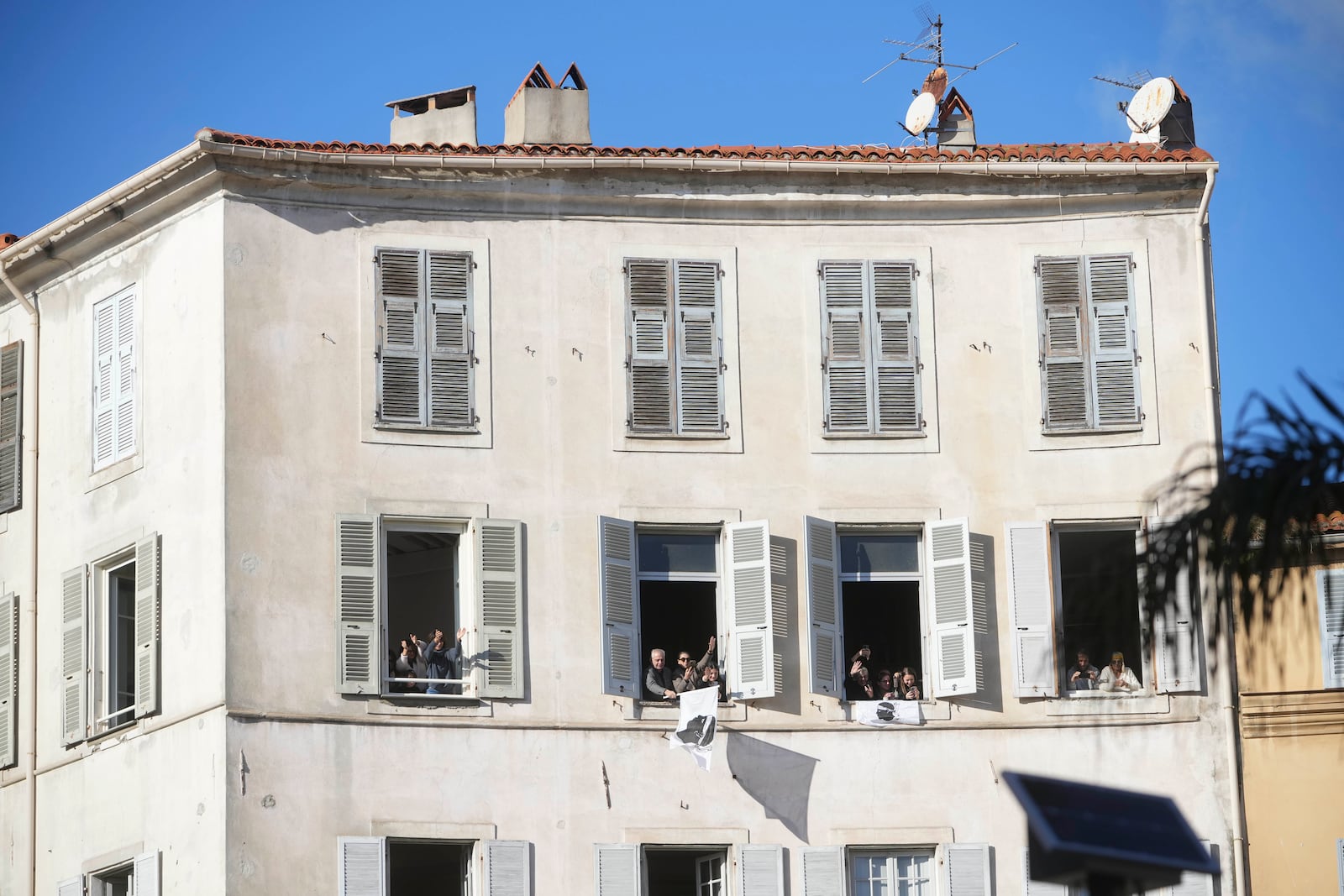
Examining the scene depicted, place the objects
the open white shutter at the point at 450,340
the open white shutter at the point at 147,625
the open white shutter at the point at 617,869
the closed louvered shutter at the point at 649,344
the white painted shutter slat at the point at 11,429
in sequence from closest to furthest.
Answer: the open white shutter at the point at 617,869
the open white shutter at the point at 147,625
the open white shutter at the point at 450,340
the closed louvered shutter at the point at 649,344
the white painted shutter slat at the point at 11,429

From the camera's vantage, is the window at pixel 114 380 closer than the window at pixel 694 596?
No

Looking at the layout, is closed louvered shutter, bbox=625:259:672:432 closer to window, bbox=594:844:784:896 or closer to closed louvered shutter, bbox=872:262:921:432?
closed louvered shutter, bbox=872:262:921:432

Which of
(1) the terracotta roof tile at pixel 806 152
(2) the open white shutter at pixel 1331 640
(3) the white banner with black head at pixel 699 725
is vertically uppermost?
(1) the terracotta roof tile at pixel 806 152

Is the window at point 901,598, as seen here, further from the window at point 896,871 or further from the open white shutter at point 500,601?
the open white shutter at point 500,601

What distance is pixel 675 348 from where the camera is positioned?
26734mm

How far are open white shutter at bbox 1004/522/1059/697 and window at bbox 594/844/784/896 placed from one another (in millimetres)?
3352

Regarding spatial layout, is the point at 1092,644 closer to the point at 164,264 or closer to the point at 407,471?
the point at 407,471

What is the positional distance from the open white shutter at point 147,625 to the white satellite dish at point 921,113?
11525 millimetres

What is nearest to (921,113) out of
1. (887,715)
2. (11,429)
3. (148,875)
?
(887,715)

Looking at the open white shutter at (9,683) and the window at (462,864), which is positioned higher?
the open white shutter at (9,683)

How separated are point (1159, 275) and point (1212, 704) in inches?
195

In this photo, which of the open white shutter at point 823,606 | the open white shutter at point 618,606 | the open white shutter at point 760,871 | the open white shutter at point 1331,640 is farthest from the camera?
the open white shutter at point 1331,640

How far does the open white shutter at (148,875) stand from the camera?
2467 cm

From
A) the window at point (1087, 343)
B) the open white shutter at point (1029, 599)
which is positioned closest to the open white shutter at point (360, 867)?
the open white shutter at point (1029, 599)
